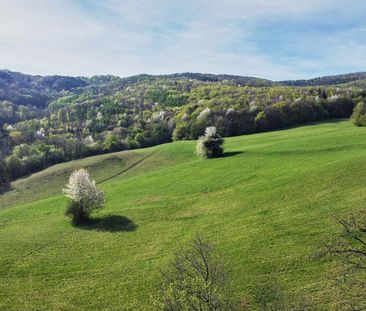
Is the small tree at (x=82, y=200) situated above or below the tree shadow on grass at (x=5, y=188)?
above

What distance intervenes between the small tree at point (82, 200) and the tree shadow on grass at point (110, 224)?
1507 millimetres

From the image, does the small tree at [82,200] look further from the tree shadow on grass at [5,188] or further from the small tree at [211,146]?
the tree shadow on grass at [5,188]

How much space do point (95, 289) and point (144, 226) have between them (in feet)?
53.6

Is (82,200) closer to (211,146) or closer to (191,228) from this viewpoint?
(191,228)

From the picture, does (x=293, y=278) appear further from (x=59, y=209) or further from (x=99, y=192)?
(x=59, y=209)

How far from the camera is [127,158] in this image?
110 meters

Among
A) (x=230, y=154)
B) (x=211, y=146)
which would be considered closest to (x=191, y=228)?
(x=230, y=154)

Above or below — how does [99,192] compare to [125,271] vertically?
above

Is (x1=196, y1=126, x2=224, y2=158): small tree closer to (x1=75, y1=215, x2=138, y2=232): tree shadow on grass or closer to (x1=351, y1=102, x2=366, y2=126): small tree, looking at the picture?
(x1=75, y1=215, x2=138, y2=232): tree shadow on grass

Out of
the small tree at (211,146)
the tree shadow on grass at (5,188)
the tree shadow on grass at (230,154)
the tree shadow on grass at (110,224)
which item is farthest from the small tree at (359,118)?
the tree shadow on grass at (5,188)

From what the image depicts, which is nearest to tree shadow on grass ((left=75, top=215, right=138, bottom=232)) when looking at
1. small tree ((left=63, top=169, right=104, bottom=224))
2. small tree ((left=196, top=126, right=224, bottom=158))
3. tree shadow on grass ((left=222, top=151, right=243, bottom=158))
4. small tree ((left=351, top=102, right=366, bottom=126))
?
small tree ((left=63, top=169, right=104, bottom=224))

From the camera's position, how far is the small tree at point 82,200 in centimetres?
5960

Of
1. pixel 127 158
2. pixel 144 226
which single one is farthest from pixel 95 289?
pixel 127 158

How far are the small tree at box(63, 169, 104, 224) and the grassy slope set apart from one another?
2.13m
